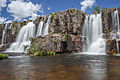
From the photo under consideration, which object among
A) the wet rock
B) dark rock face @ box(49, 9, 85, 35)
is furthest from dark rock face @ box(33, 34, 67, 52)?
dark rock face @ box(49, 9, 85, 35)

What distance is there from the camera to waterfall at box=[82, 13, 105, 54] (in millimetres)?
30592

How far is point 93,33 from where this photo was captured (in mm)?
33969

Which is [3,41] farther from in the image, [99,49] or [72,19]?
[99,49]

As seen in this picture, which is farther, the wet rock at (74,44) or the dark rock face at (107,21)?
the dark rock face at (107,21)

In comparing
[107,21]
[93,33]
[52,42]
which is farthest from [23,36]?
[107,21]

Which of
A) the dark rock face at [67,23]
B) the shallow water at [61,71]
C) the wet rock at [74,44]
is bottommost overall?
the shallow water at [61,71]

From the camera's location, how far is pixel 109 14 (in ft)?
111

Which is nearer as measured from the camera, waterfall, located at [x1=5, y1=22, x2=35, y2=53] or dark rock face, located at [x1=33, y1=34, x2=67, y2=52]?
dark rock face, located at [x1=33, y1=34, x2=67, y2=52]

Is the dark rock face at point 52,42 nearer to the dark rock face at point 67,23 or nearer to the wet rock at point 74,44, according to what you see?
the wet rock at point 74,44

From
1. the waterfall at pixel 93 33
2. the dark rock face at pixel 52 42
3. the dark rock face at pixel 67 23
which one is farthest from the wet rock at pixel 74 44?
the dark rock face at pixel 67 23

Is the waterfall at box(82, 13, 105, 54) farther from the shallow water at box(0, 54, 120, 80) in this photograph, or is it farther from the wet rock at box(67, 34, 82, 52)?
the shallow water at box(0, 54, 120, 80)

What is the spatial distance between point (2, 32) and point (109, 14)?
40.3 meters

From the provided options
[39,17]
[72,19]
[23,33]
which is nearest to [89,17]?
[72,19]

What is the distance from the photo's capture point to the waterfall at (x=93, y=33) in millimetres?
30592
